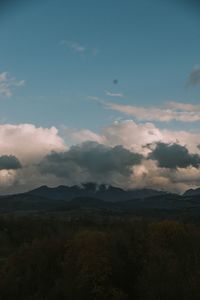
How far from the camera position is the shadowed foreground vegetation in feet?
194

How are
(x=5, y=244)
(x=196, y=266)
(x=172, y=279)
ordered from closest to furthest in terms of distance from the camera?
(x=172, y=279), (x=196, y=266), (x=5, y=244)

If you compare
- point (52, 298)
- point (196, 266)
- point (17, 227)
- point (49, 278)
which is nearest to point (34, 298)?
point (52, 298)

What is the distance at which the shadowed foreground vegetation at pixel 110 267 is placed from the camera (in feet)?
194

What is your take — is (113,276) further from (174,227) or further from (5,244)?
(5,244)

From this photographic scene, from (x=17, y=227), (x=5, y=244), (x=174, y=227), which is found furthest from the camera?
(x=17, y=227)

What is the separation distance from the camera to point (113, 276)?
66375 mm

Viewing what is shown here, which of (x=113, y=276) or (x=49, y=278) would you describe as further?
(x=49, y=278)

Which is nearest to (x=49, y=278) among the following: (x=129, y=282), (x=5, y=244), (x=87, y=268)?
(x=87, y=268)

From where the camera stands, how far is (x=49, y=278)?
7212 cm

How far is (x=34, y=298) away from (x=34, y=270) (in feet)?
29.6

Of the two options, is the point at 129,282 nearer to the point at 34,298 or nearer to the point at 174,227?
the point at 34,298

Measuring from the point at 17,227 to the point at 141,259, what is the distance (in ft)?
327

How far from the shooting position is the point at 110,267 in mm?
66750

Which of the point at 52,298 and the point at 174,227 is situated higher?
the point at 174,227
